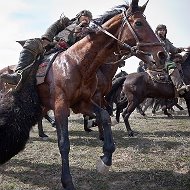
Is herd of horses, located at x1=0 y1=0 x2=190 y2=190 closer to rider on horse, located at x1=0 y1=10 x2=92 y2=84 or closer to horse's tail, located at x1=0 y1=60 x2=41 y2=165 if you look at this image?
horse's tail, located at x1=0 y1=60 x2=41 y2=165

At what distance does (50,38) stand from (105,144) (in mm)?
2293

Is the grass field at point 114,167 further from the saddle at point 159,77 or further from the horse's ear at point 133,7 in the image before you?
the saddle at point 159,77

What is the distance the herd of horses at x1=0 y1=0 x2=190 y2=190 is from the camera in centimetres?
507

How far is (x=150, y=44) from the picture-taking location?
4.91 metres

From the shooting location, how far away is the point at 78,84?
5.30 m

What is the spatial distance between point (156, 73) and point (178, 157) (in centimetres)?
531

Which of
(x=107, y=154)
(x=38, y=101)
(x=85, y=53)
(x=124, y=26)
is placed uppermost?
(x=124, y=26)

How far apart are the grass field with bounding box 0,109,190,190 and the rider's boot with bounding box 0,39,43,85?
1.68m

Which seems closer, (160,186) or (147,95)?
(160,186)

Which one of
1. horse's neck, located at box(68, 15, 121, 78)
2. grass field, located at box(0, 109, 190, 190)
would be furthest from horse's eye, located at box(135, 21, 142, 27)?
grass field, located at box(0, 109, 190, 190)

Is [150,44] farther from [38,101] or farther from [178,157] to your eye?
[178,157]

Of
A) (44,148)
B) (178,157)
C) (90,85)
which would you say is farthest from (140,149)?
(90,85)

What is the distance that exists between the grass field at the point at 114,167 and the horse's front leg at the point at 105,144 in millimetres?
507

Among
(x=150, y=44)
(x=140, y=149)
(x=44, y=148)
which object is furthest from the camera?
(x=44, y=148)
